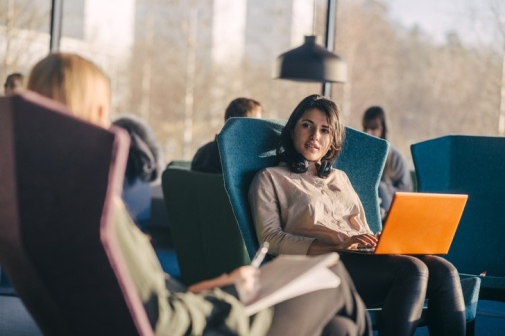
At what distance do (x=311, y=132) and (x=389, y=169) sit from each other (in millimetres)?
2567

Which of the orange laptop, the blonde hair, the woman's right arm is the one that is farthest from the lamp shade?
the blonde hair

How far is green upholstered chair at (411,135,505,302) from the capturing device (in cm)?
389

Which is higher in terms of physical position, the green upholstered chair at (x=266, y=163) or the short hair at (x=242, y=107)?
the short hair at (x=242, y=107)

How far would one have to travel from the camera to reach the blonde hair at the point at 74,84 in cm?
170

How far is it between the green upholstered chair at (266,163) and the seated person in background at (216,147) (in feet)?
3.03

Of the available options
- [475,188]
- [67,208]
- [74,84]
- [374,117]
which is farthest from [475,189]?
[67,208]

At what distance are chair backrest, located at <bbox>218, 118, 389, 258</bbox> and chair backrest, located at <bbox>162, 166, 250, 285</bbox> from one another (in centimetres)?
96

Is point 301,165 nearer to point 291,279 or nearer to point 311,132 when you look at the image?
point 311,132


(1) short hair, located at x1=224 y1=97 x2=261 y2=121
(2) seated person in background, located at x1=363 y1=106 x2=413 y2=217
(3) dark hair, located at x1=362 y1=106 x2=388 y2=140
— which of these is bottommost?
(2) seated person in background, located at x1=363 y1=106 x2=413 y2=217

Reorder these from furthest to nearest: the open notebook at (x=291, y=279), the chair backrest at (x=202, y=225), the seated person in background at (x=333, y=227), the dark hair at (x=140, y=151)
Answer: the dark hair at (x=140, y=151)
the chair backrest at (x=202, y=225)
the seated person in background at (x=333, y=227)
the open notebook at (x=291, y=279)

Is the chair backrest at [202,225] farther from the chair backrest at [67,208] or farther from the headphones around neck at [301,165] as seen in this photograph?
the chair backrest at [67,208]

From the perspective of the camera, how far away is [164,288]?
5.77ft

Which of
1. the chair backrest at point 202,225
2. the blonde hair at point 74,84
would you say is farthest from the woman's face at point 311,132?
the blonde hair at point 74,84

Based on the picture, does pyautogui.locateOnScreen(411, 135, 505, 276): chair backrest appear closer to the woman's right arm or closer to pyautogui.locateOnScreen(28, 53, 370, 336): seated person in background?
the woman's right arm
